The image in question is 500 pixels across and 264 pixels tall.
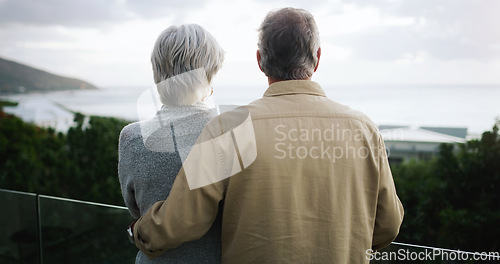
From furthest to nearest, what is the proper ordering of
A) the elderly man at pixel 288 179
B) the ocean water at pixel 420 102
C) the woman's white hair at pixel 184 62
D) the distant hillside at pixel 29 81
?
1. the distant hillside at pixel 29 81
2. the ocean water at pixel 420 102
3. the woman's white hair at pixel 184 62
4. the elderly man at pixel 288 179

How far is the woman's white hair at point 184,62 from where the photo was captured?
51.7 inches

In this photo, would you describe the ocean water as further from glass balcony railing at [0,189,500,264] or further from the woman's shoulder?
the woman's shoulder

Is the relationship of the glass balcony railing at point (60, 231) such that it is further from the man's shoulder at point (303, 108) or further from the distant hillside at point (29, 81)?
the distant hillside at point (29, 81)

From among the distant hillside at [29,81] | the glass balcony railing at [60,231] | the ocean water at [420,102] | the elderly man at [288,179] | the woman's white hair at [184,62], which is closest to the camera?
the elderly man at [288,179]

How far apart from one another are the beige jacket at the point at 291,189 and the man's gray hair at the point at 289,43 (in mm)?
47

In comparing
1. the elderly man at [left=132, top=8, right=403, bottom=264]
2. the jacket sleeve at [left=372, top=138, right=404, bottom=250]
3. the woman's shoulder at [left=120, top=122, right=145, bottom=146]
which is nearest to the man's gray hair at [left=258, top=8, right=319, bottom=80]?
the elderly man at [left=132, top=8, right=403, bottom=264]

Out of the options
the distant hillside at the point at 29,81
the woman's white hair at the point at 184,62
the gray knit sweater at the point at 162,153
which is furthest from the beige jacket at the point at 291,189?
the distant hillside at the point at 29,81

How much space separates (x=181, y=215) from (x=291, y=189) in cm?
32

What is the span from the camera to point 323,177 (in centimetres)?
119

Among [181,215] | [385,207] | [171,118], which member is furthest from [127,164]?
[385,207]

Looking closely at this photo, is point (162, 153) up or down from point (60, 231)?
up

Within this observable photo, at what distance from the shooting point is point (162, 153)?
53.1 inches

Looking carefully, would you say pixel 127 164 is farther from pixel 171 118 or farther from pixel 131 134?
pixel 171 118

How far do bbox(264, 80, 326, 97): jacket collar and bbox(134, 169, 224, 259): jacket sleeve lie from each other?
326 millimetres
